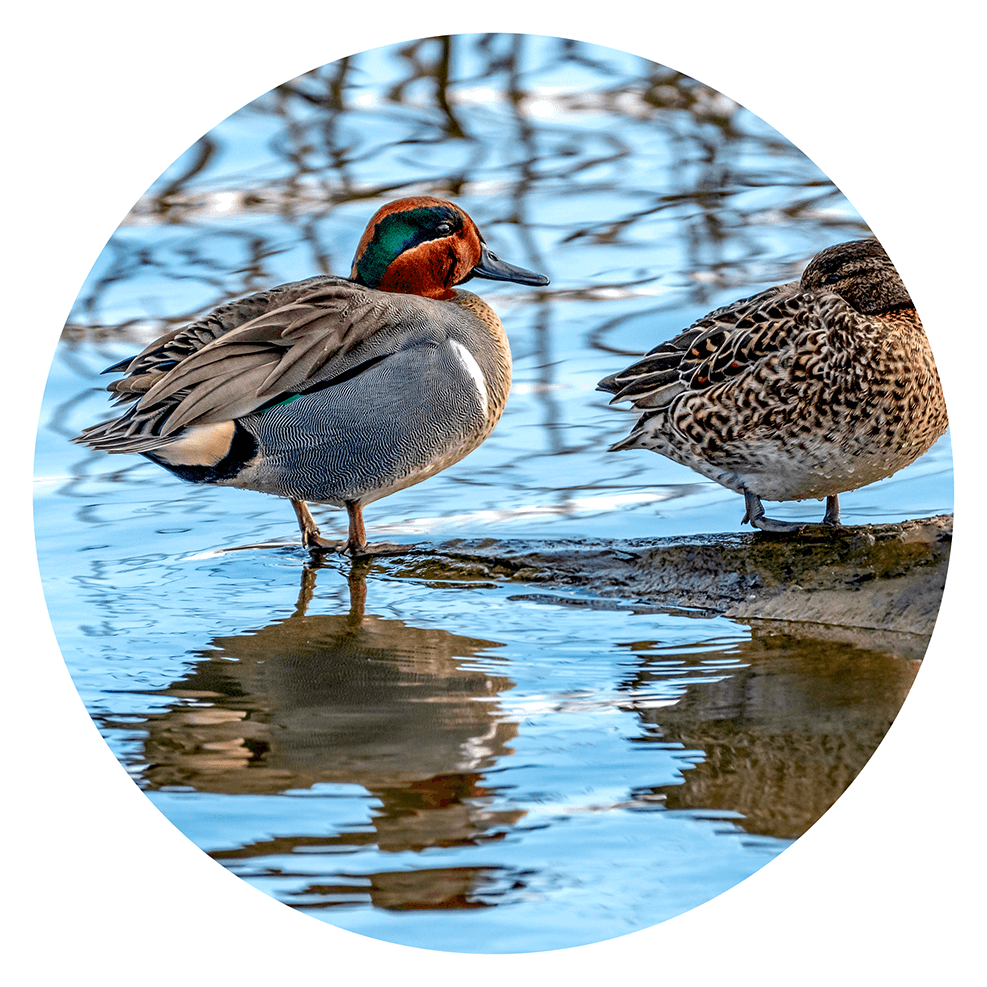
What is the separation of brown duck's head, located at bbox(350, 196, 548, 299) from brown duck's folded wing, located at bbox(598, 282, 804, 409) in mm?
554

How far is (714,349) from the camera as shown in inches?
148

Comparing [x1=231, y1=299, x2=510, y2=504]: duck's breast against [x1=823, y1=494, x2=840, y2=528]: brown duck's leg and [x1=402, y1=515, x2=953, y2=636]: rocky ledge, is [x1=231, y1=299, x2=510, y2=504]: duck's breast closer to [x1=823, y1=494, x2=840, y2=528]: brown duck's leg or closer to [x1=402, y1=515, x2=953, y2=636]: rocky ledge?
[x1=402, y1=515, x2=953, y2=636]: rocky ledge

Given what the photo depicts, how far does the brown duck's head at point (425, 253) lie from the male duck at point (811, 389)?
80 cm

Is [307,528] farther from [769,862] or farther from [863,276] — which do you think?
[769,862]

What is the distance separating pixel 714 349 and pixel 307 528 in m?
1.45

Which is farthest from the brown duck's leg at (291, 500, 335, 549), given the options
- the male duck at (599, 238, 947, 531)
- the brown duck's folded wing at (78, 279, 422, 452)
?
the male duck at (599, 238, 947, 531)

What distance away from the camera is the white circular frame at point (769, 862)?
250 centimetres

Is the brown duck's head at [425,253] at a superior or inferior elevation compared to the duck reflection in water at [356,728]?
superior

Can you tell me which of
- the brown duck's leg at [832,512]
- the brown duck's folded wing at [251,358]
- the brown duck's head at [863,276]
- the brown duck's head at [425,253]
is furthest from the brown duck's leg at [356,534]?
the brown duck's head at [863,276]

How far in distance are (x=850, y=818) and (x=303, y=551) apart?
214 centimetres

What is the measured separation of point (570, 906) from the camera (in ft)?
7.87

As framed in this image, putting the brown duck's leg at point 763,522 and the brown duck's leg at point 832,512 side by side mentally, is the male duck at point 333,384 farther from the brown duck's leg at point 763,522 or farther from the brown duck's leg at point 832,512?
the brown duck's leg at point 832,512

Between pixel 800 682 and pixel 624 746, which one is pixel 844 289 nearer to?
pixel 800 682

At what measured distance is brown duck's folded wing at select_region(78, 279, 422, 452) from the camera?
3.71 m
